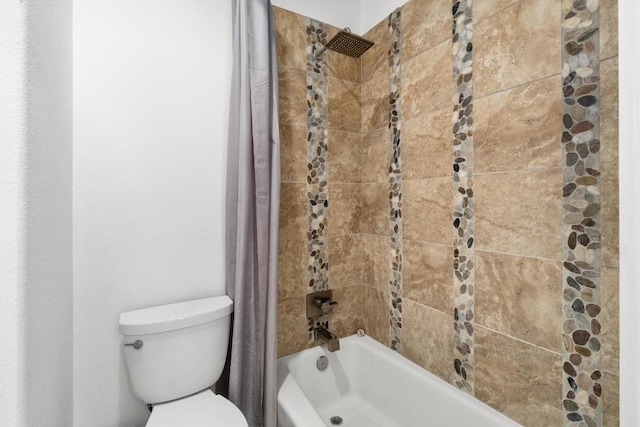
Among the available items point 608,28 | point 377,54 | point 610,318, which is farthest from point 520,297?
point 377,54

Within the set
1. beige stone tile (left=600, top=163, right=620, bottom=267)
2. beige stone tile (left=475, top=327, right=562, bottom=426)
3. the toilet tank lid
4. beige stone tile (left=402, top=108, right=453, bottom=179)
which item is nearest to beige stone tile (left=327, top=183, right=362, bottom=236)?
beige stone tile (left=402, top=108, right=453, bottom=179)

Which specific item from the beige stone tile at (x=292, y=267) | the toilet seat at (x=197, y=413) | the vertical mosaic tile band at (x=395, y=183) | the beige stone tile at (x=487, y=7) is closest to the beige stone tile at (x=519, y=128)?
the beige stone tile at (x=487, y=7)

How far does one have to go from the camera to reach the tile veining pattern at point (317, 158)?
1.67 meters

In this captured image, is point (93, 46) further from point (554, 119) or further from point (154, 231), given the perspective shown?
point (554, 119)

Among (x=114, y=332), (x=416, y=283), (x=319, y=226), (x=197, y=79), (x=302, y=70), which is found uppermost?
(x=302, y=70)

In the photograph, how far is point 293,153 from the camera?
5.31ft

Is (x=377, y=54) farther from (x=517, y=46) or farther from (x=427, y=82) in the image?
(x=517, y=46)

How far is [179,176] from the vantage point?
1362 millimetres

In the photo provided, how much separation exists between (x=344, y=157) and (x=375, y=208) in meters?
0.36

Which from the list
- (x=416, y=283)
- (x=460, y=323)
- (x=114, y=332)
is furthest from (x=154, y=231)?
(x=460, y=323)

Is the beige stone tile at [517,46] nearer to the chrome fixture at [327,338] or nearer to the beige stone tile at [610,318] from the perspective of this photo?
the beige stone tile at [610,318]

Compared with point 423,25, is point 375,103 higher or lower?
lower

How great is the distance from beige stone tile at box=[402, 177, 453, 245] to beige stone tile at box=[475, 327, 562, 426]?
0.44 metres

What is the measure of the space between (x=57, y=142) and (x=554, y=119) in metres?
1.70
